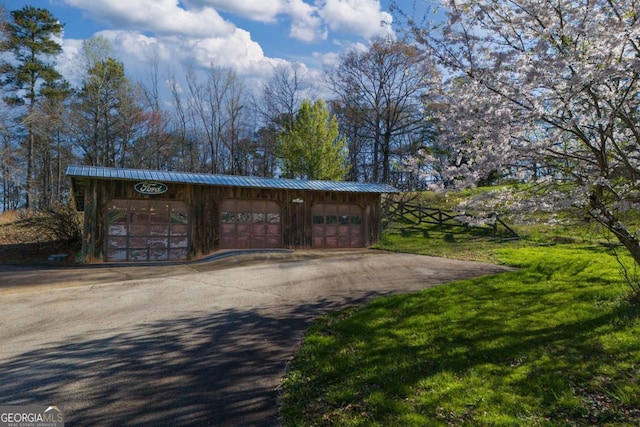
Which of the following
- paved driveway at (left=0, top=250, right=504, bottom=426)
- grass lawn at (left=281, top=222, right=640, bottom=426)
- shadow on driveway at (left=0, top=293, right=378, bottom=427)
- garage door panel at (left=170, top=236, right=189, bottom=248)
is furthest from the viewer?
garage door panel at (left=170, top=236, right=189, bottom=248)

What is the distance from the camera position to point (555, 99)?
481cm

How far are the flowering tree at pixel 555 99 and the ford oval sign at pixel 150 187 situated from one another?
12754 mm

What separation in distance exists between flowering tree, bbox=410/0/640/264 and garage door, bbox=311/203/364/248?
13.2m

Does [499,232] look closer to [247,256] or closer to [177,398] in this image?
[247,256]

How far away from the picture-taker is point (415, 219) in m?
27.0

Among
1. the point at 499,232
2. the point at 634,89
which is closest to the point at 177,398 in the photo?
the point at 634,89

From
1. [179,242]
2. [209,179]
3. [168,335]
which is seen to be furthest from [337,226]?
[168,335]

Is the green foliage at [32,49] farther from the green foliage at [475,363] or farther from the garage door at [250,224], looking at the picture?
the green foliage at [475,363]

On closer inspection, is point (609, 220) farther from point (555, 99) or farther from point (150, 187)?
point (150, 187)

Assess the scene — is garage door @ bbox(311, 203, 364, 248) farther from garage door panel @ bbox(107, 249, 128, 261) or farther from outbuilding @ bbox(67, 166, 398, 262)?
garage door panel @ bbox(107, 249, 128, 261)

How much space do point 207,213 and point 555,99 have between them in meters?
14.4

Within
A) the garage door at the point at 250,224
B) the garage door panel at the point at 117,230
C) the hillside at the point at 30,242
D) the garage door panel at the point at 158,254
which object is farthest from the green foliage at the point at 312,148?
the hillside at the point at 30,242

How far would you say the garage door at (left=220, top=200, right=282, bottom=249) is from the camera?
56.4 feet

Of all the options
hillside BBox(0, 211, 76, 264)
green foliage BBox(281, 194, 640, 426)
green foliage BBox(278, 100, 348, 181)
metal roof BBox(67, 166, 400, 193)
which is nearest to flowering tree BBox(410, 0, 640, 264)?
green foliage BBox(281, 194, 640, 426)
